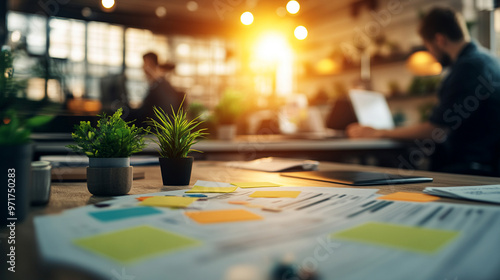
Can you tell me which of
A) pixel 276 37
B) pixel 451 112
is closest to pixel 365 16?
pixel 276 37

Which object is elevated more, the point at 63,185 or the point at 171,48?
the point at 171,48

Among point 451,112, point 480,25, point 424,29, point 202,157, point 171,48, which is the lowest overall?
point 202,157

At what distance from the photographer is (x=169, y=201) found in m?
0.66

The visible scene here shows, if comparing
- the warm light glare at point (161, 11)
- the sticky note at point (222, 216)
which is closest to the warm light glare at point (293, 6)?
the sticky note at point (222, 216)

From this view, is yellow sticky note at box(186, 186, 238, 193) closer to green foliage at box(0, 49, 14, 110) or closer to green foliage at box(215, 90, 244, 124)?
green foliage at box(0, 49, 14, 110)

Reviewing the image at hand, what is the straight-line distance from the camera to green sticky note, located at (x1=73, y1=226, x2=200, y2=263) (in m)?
0.38

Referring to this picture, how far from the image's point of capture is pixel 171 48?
8.81 metres

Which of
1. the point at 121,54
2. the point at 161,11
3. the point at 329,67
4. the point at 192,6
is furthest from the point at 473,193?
the point at 121,54

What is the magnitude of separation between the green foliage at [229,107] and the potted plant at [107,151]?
5.46 ft

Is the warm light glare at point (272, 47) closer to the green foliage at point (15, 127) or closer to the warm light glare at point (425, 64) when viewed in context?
the warm light glare at point (425, 64)

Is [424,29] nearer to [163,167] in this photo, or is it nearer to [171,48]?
[163,167]

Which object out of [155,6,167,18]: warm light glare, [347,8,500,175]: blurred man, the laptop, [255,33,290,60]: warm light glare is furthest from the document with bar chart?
[255,33,290,60]: warm light glare

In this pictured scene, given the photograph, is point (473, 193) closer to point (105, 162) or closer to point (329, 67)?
point (105, 162)

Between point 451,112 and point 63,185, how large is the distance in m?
2.01
